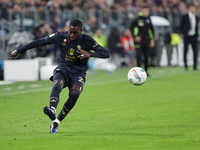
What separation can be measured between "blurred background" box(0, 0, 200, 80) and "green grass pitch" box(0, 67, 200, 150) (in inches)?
306

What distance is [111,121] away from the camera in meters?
8.53

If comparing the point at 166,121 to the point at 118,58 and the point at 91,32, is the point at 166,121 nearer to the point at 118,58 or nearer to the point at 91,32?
the point at 91,32

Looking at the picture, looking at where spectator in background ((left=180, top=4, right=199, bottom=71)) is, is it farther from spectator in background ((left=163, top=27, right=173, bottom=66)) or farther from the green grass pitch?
the green grass pitch

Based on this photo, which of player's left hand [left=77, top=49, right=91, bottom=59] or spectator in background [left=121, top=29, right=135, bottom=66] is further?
spectator in background [left=121, top=29, right=135, bottom=66]

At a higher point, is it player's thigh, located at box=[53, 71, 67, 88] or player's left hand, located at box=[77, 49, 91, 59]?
player's left hand, located at box=[77, 49, 91, 59]

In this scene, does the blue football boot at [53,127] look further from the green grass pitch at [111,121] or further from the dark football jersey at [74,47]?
the dark football jersey at [74,47]

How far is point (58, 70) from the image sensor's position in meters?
7.97

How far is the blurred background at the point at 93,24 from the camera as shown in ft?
Answer: 80.7

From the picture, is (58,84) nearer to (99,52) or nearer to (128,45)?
(99,52)

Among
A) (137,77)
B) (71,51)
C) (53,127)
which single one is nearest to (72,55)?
(71,51)

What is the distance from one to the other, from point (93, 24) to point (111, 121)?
804 inches

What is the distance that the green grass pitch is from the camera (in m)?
6.43

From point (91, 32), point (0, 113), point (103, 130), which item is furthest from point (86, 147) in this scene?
point (91, 32)

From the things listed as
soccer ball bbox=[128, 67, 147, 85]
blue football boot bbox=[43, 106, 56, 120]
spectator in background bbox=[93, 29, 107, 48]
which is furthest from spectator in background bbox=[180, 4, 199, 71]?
blue football boot bbox=[43, 106, 56, 120]
